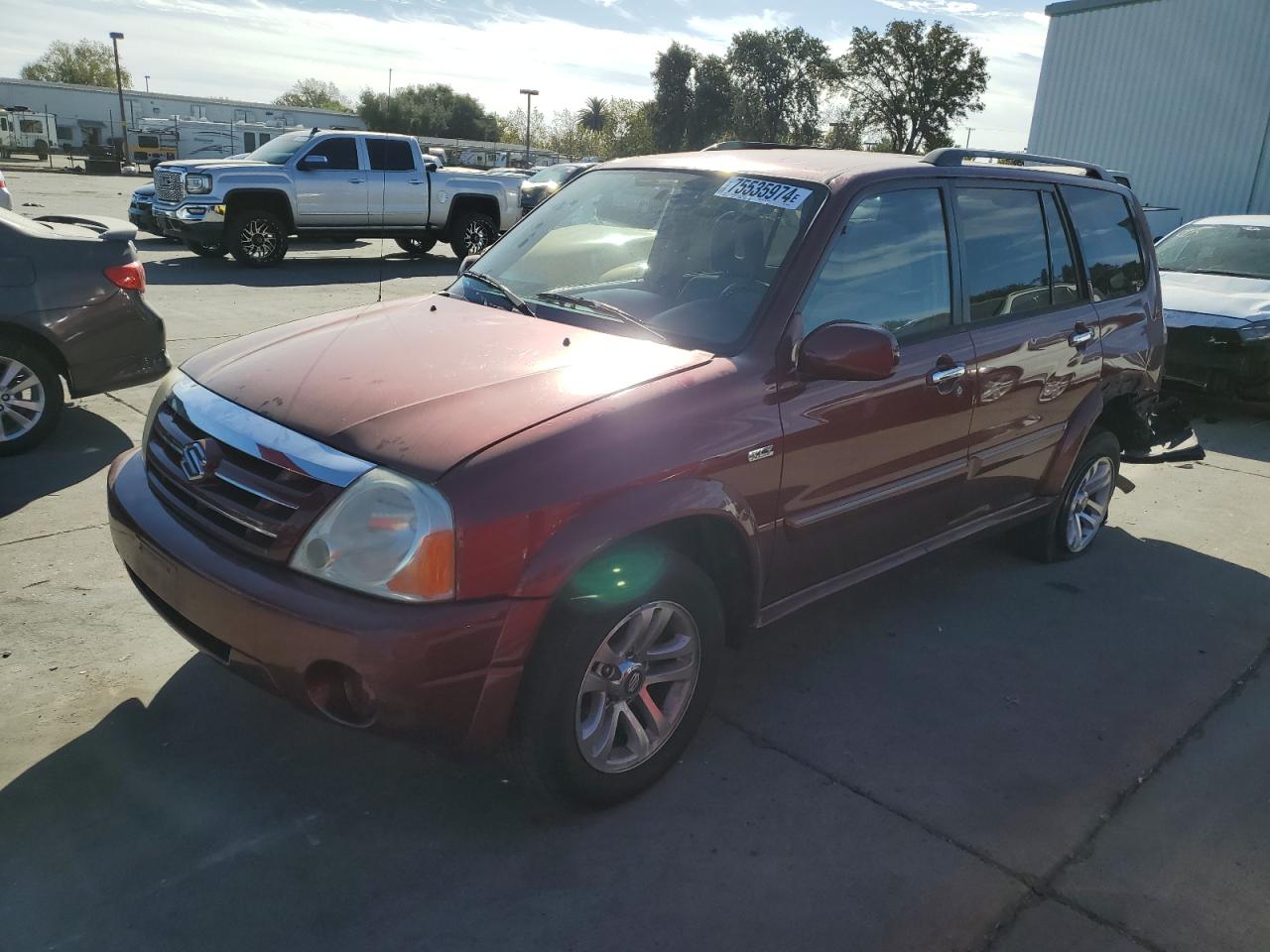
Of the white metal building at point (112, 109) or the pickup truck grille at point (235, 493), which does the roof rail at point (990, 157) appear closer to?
the pickup truck grille at point (235, 493)

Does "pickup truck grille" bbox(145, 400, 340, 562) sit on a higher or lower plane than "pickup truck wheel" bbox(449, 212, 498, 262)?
higher

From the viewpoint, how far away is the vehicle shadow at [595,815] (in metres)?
2.34

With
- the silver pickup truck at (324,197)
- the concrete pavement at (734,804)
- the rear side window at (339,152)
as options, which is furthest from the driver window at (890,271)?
the rear side window at (339,152)

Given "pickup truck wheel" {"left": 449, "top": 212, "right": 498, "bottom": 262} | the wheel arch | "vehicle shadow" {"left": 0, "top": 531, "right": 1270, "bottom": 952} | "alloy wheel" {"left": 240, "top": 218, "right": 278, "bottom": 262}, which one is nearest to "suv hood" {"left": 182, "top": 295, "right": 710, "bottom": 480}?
A: "vehicle shadow" {"left": 0, "top": 531, "right": 1270, "bottom": 952}

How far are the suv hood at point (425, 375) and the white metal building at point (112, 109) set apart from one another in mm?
61323

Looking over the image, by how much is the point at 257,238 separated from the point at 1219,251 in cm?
1201

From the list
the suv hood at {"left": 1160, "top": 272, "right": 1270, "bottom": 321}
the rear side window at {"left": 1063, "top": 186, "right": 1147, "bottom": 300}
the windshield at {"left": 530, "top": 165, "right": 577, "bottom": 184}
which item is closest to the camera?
the rear side window at {"left": 1063, "top": 186, "right": 1147, "bottom": 300}

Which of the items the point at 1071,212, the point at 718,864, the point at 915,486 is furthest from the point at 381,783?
the point at 1071,212

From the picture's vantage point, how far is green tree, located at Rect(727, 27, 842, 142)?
65125 millimetres

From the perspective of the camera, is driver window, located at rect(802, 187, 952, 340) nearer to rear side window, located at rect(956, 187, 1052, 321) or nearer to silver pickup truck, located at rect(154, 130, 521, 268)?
rear side window, located at rect(956, 187, 1052, 321)

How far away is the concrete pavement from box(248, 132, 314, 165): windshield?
11.3 metres

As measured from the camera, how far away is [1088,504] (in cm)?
498

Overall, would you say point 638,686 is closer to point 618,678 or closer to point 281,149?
point 618,678

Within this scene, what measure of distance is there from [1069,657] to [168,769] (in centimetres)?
331
